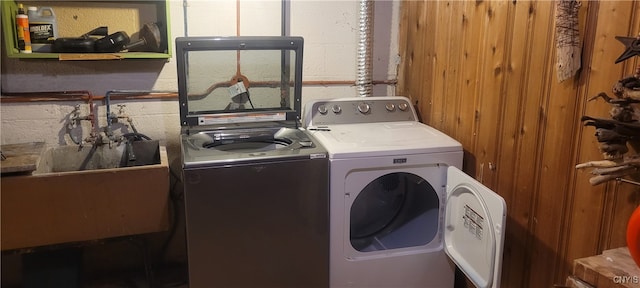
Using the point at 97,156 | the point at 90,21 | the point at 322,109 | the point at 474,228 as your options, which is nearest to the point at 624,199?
the point at 474,228

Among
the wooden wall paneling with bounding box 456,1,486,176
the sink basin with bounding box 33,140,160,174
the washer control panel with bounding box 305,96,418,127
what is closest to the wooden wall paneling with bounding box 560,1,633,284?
the wooden wall paneling with bounding box 456,1,486,176

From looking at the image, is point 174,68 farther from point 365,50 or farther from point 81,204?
point 365,50

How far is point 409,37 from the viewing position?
9.39ft

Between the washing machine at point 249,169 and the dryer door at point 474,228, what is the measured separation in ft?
1.92

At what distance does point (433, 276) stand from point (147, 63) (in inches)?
73.0

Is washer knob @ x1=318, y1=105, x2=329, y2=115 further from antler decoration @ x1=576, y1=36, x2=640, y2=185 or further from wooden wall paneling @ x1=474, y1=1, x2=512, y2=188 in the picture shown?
antler decoration @ x1=576, y1=36, x2=640, y2=185

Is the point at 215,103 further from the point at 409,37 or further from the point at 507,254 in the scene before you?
the point at 507,254

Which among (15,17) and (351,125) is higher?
(15,17)

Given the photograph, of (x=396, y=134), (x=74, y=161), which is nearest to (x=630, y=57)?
(x=396, y=134)

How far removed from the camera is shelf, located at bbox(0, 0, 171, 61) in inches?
86.7

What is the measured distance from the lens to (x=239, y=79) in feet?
7.98

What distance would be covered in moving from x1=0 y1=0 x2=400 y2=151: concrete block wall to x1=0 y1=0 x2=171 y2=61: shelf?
12 cm

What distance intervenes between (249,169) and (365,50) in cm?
120

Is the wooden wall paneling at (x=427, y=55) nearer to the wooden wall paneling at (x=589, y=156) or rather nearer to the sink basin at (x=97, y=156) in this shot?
the wooden wall paneling at (x=589, y=156)
